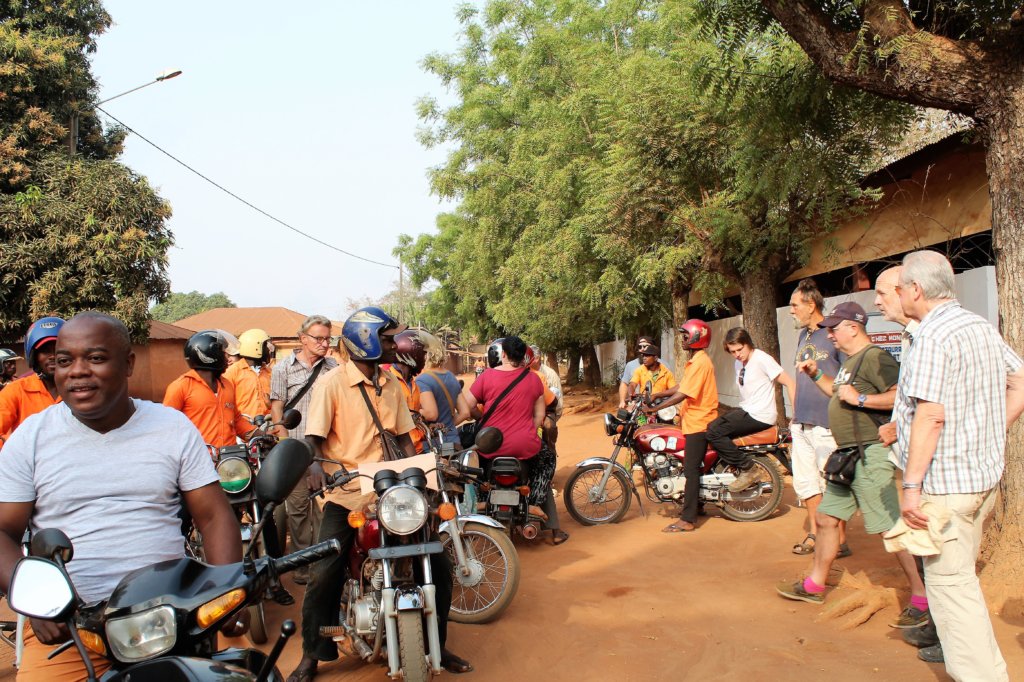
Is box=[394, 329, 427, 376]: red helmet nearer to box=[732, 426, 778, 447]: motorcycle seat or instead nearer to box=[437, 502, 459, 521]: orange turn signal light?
box=[437, 502, 459, 521]: orange turn signal light

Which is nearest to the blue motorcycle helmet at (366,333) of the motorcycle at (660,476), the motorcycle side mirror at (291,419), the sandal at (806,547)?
the motorcycle side mirror at (291,419)

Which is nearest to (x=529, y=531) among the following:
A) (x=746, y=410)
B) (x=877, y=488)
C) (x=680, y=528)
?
(x=680, y=528)

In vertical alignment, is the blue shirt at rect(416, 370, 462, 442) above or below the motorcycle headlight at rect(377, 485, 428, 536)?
above

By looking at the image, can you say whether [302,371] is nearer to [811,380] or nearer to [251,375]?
[251,375]

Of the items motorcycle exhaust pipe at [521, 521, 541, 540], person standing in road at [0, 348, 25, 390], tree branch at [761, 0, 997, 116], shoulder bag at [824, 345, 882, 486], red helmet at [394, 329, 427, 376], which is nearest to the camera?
shoulder bag at [824, 345, 882, 486]

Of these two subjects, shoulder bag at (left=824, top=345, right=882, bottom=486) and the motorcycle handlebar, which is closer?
the motorcycle handlebar

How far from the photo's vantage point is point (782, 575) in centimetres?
629

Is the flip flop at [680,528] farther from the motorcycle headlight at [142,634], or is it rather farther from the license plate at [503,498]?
the motorcycle headlight at [142,634]

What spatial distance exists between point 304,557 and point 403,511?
1.91m

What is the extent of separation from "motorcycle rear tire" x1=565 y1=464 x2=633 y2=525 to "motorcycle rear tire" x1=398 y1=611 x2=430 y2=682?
4794 mm

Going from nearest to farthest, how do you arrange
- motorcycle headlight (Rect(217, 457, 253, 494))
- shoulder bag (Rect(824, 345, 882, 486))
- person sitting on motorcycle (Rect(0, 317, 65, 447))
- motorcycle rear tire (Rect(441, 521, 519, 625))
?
motorcycle headlight (Rect(217, 457, 253, 494))
person sitting on motorcycle (Rect(0, 317, 65, 447))
shoulder bag (Rect(824, 345, 882, 486))
motorcycle rear tire (Rect(441, 521, 519, 625))

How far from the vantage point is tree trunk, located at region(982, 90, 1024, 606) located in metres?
5.05

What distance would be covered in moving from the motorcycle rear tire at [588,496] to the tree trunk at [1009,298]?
145 inches

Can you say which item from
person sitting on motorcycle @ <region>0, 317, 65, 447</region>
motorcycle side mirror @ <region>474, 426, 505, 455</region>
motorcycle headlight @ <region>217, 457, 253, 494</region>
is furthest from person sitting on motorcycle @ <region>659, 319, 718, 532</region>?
person sitting on motorcycle @ <region>0, 317, 65, 447</region>
